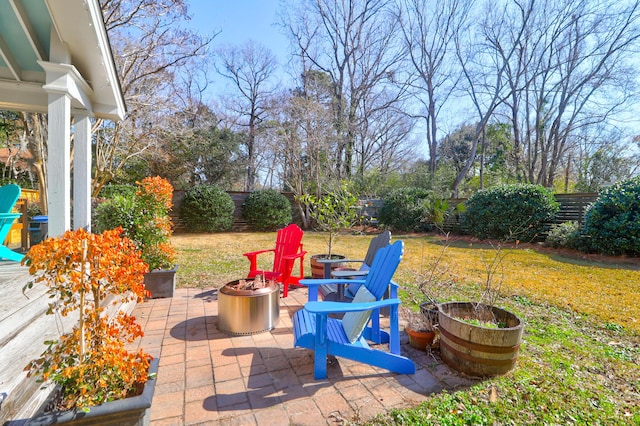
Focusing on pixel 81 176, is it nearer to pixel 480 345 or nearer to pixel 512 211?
pixel 480 345

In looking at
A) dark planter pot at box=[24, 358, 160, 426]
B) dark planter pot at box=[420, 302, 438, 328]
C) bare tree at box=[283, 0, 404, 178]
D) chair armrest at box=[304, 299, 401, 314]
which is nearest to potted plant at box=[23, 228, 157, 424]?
dark planter pot at box=[24, 358, 160, 426]

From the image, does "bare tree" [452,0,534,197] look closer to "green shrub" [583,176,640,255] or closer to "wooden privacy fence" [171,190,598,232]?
"wooden privacy fence" [171,190,598,232]

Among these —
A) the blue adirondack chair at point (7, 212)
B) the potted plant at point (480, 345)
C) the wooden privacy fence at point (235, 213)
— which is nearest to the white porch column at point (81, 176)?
the blue adirondack chair at point (7, 212)

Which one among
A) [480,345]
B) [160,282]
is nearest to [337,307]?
[480,345]

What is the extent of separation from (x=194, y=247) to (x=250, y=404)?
7.02m

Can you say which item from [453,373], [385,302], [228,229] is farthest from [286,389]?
[228,229]

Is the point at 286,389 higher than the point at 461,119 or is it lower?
lower

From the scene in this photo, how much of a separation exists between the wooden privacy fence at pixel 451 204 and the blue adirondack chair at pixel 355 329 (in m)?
3.93

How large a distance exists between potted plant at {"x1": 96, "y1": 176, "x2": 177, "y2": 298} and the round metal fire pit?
57.5 inches

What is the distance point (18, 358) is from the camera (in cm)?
183

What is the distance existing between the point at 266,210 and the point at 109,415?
11.2 metres

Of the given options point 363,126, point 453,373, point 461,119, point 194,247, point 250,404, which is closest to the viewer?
point 250,404

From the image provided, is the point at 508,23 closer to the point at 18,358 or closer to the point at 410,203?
the point at 410,203

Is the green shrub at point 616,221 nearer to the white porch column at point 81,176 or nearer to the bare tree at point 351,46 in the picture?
the white porch column at point 81,176
